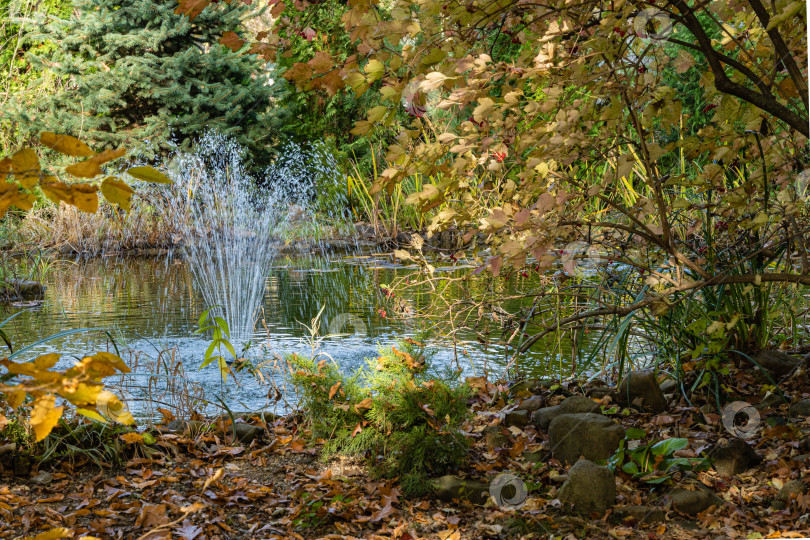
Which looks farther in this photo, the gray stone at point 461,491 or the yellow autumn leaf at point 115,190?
the gray stone at point 461,491

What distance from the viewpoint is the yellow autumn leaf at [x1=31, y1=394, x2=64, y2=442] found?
886 mm

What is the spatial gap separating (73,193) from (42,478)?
1.85 meters

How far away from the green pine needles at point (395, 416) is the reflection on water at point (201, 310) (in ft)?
2.01

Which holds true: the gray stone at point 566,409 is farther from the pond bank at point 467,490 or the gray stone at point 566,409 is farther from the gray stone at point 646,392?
the gray stone at point 646,392

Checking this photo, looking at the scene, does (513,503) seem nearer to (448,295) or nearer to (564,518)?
(564,518)

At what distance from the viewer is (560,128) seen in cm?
209

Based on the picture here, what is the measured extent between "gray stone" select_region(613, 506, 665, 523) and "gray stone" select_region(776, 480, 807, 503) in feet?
1.28

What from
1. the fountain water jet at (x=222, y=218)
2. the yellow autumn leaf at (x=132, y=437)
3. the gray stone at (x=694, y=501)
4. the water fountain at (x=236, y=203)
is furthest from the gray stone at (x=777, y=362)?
the water fountain at (x=236, y=203)

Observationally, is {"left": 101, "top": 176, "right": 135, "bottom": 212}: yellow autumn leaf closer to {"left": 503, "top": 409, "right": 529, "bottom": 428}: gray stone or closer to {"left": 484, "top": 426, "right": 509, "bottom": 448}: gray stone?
{"left": 484, "top": 426, "right": 509, "bottom": 448}: gray stone

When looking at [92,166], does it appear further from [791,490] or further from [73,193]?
[791,490]

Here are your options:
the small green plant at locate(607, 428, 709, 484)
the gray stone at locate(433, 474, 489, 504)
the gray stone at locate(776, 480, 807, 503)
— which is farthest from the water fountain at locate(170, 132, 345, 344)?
the gray stone at locate(776, 480, 807, 503)

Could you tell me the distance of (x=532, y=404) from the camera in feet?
10.0

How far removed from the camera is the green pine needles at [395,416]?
237 cm

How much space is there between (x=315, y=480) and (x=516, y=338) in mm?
2183
